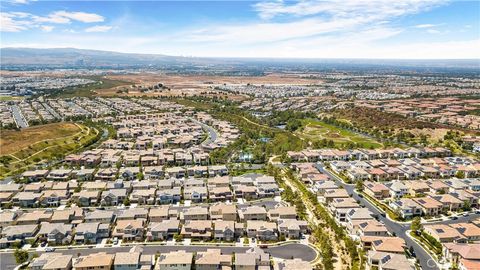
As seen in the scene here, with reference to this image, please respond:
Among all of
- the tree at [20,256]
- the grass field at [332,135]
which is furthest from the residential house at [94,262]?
the grass field at [332,135]

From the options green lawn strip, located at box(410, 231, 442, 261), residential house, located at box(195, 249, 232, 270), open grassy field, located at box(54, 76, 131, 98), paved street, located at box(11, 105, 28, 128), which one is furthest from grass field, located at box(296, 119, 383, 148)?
open grassy field, located at box(54, 76, 131, 98)

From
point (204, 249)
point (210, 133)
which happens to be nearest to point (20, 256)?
point (204, 249)


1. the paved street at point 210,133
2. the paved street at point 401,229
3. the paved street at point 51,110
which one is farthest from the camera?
the paved street at point 51,110

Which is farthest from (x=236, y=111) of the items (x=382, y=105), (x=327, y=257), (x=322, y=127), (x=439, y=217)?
(x=327, y=257)

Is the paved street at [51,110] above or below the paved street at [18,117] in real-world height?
above

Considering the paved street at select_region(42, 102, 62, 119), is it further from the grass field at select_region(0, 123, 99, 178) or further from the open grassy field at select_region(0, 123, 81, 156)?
the grass field at select_region(0, 123, 99, 178)

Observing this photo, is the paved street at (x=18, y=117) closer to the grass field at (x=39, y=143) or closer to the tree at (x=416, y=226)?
the grass field at (x=39, y=143)

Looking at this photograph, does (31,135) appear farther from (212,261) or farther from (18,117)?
(212,261)
